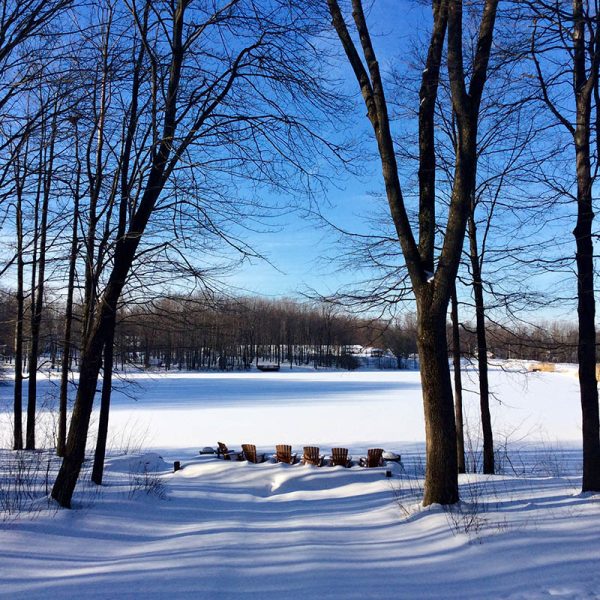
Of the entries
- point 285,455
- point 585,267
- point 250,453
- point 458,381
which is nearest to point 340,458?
point 285,455

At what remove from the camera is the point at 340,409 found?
27.0 metres

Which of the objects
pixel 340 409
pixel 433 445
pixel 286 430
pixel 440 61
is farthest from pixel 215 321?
pixel 340 409

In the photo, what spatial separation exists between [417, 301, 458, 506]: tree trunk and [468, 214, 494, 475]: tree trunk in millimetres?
5087

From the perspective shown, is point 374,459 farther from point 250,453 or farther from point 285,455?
point 250,453

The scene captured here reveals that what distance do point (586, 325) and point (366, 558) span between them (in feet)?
16.6

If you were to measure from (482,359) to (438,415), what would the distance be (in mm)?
6044

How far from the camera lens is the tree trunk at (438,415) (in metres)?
5.98

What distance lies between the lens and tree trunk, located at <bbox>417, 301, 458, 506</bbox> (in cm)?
598

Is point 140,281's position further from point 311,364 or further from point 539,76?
point 311,364

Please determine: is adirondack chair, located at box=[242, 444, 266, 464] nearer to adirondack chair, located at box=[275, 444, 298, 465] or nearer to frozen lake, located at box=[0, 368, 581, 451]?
adirondack chair, located at box=[275, 444, 298, 465]

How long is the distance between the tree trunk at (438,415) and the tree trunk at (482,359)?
16.7 feet

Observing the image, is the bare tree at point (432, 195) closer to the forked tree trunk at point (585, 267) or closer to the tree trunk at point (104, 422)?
the forked tree trunk at point (585, 267)

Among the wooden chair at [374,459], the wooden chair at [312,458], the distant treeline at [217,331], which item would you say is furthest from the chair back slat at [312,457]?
the distant treeline at [217,331]

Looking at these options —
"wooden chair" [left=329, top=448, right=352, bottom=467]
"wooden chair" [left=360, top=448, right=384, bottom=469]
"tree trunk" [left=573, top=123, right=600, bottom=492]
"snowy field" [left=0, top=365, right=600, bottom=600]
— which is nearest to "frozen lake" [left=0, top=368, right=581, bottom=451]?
"wooden chair" [left=360, top=448, right=384, bottom=469]
